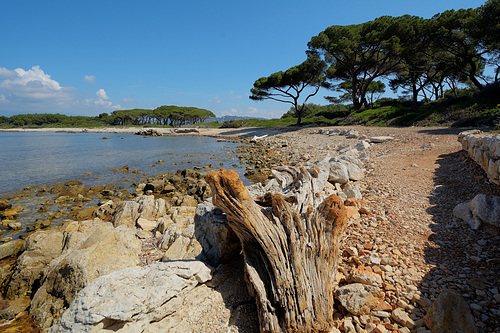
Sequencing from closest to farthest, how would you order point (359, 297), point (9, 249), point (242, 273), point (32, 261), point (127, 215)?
1. point (359, 297)
2. point (242, 273)
3. point (32, 261)
4. point (9, 249)
5. point (127, 215)

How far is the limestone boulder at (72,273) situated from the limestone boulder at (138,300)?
5.32 feet

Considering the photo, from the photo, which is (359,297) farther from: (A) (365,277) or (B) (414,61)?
(B) (414,61)

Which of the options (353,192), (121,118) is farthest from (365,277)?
(121,118)

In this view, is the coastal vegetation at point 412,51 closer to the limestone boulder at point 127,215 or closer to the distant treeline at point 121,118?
the limestone boulder at point 127,215

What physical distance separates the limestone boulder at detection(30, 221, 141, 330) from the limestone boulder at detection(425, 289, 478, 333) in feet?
17.7

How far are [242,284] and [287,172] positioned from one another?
4086 mm

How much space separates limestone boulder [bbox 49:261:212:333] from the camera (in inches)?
116

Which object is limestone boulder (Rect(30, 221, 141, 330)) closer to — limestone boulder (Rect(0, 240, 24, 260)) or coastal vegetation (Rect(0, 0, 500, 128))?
limestone boulder (Rect(0, 240, 24, 260))

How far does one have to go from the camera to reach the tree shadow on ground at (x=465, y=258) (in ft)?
9.09

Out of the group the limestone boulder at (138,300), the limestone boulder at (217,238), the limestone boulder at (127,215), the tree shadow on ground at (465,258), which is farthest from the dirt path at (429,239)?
the limestone boulder at (127,215)

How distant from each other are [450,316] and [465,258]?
1.69 meters

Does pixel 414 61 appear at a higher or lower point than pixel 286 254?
higher

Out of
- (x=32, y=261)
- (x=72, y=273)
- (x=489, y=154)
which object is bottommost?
(x=32, y=261)

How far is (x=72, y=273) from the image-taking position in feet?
14.9
